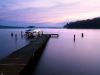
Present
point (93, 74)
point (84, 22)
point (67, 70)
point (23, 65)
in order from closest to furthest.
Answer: point (23, 65) < point (93, 74) < point (67, 70) < point (84, 22)

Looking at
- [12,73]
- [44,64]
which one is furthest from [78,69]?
[12,73]

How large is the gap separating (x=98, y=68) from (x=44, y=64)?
17.7 feet

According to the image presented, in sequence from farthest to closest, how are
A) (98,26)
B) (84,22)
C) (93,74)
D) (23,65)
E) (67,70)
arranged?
(84,22) → (98,26) → (67,70) → (93,74) → (23,65)

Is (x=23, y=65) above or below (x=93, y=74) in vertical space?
above

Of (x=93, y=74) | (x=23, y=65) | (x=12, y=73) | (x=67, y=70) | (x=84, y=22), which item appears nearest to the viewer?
(x=12, y=73)

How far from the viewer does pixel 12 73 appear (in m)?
12.6

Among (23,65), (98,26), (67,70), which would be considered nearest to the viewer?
(23,65)

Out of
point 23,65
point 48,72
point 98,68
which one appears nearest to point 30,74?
point 48,72

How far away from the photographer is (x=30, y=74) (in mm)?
17656

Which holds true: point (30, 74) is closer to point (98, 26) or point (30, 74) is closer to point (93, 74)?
point (93, 74)

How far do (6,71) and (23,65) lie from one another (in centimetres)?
201

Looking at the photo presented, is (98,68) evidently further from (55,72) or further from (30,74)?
(30,74)

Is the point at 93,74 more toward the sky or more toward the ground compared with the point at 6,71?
more toward the ground

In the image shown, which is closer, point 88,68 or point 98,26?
point 88,68
